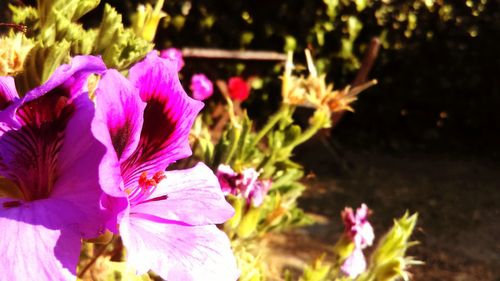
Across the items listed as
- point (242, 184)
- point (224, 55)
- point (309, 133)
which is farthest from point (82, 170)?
point (224, 55)

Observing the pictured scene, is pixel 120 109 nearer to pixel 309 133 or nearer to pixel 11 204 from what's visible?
pixel 11 204

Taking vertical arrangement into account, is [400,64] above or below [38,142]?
below

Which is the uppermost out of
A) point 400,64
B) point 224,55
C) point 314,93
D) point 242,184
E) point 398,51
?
point 314,93

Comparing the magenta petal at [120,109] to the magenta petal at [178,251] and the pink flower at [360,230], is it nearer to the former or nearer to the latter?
the magenta petal at [178,251]

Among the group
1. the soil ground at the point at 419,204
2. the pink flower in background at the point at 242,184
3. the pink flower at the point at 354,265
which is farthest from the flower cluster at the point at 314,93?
the soil ground at the point at 419,204

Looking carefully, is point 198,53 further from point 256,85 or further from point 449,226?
point 449,226

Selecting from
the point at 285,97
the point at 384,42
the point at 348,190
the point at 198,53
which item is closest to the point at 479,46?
the point at 384,42

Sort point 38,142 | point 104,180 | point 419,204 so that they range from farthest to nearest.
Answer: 1. point 419,204
2. point 38,142
3. point 104,180
